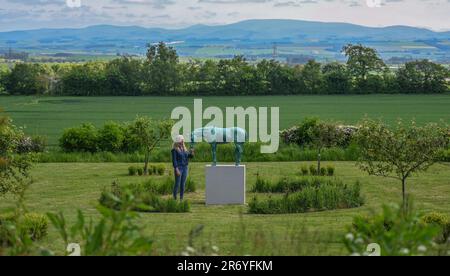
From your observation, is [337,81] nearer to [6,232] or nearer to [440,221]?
[440,221]

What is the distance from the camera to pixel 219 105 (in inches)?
2655

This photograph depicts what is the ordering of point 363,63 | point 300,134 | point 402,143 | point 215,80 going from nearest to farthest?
point 402,143 → point 300,134 → point 215,80 → point 363,63

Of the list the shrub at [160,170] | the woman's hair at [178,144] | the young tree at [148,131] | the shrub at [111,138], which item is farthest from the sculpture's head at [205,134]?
the shrub at [111,138]

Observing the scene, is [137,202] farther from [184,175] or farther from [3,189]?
[184,175]

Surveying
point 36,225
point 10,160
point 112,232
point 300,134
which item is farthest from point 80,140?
point 112,232

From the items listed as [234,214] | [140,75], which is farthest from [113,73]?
[234,214]

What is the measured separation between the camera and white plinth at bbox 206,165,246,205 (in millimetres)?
22078

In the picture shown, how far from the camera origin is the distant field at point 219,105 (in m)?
60.0

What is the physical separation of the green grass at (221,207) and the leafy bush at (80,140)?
373 cm

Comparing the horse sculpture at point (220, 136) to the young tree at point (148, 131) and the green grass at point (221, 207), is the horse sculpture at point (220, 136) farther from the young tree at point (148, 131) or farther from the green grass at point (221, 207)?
the young tree at point (148, 131)

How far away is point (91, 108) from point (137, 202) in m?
64.9

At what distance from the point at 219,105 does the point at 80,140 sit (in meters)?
31.4

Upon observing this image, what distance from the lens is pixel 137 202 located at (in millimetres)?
6039

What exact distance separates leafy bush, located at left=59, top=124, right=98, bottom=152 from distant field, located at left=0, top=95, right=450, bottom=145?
1676cm
